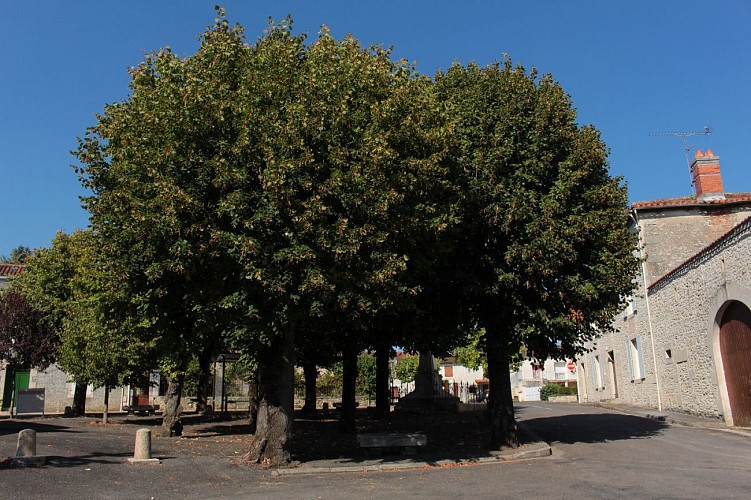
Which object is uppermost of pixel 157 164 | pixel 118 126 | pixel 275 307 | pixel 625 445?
pixel 118 126

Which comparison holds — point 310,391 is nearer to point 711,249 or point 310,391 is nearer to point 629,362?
point 629,362

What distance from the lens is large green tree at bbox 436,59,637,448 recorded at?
12.7 metres

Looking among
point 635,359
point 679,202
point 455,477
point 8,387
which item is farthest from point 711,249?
point 8,387

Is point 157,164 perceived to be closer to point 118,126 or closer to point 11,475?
point 118,126

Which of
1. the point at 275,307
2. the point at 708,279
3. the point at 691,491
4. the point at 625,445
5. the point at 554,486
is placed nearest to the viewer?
the point at 691,491

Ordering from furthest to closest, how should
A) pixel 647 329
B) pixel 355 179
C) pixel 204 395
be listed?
pixel 204 395, pixel 647 329, pixel 355 179

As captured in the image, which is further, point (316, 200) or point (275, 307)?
point (275, 307)

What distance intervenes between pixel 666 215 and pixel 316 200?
19.1 m

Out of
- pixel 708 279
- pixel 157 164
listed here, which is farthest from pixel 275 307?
pixel 708 279

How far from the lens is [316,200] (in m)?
9.71

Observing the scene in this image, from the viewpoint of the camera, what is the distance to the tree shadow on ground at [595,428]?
15766 millimetres

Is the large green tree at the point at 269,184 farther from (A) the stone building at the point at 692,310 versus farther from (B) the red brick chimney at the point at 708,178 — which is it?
(B) the red brick chimney at the point at 708,178

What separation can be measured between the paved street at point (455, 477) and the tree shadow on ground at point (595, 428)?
2.62 ft

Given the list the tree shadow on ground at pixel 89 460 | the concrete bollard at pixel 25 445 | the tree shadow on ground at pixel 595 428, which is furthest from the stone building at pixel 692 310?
the concrete bollard at pixel 25 445
